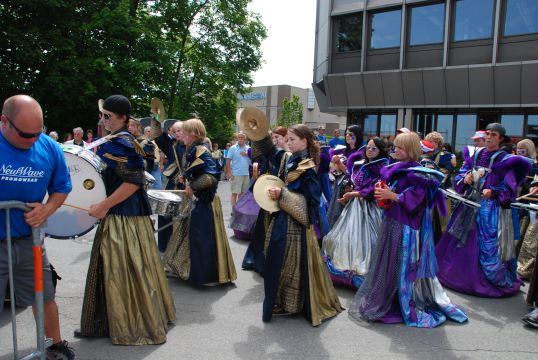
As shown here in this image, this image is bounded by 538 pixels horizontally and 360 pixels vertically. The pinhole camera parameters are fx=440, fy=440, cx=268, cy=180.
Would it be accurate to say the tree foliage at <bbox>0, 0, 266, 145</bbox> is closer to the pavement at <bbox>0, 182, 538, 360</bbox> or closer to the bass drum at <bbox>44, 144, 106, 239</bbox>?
the pavement at <bbox>0, 182, 538, 360</bbox>

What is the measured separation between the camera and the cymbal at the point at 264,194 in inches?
159

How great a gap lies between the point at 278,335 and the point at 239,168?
7.03m

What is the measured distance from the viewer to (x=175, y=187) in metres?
6.12

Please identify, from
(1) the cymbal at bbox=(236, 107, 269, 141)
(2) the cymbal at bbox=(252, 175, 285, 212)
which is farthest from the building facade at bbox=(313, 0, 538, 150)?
(2) the cymbal at bbox=(252, 175, 285, 212)

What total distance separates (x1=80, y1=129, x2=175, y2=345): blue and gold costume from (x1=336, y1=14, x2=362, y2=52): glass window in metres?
17.6

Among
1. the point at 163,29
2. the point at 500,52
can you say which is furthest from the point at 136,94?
the point at 500,52

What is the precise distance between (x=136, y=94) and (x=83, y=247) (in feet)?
41.2

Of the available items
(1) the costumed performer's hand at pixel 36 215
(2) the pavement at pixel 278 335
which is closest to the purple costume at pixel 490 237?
(2) the pavement at pixel 278 335

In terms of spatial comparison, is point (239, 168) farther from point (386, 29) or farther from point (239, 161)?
point (386, 29)

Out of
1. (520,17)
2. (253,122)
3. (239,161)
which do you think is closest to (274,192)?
(253,122)

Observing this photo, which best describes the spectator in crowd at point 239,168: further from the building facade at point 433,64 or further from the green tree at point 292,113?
the green tree at point 292,113

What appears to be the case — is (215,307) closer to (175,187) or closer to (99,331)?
(99,331)

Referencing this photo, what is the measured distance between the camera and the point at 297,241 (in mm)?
4223

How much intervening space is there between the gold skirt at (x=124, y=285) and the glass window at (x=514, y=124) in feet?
51.7
